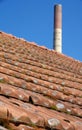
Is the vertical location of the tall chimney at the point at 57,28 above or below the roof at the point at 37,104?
above

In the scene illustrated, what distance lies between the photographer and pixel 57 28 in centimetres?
2917

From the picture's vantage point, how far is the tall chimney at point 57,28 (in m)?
28.5

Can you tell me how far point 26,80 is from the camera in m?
3.75

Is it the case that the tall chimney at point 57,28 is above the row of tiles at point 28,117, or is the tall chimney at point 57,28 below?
above

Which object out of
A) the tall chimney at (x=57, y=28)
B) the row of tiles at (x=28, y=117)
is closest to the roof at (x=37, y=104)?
the row of tiles at (x=28, y=117)

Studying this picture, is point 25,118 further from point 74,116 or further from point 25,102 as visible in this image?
point 74,116

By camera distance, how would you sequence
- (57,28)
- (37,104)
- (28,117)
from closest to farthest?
(28,117)
(37,104)
(57,28)

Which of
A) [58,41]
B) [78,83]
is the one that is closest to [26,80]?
[78,83]

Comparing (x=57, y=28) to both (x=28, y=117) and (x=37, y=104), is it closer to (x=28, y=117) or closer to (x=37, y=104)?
(x=37, y=104)

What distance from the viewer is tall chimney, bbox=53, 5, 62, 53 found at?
2853 cm

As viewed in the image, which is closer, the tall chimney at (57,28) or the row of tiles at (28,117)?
the row of tiles at (28,117)

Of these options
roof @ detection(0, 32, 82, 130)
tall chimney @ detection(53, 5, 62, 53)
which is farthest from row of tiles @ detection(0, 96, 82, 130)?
tall chimney @ detection(53, 5, 62, 53)

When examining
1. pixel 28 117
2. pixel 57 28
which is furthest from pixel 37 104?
pixel 57 28

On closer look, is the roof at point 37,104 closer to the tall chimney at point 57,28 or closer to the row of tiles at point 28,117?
the row of tiles at point 28,117
